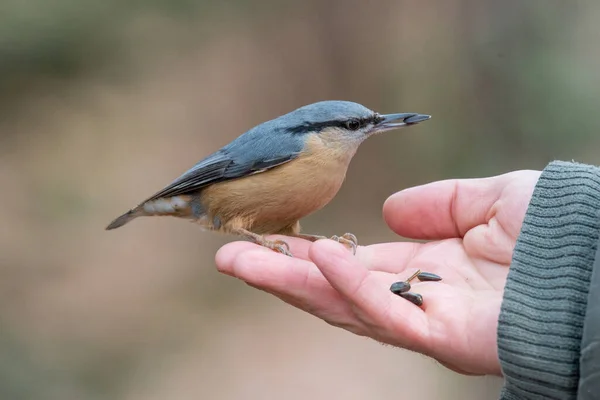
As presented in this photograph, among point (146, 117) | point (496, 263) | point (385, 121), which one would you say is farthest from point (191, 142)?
point (496, 263)

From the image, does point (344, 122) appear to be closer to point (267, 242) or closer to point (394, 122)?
point (394, 122)

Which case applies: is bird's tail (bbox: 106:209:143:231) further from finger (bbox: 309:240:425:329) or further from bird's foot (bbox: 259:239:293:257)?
finger (bbox: 309:240:425:329)

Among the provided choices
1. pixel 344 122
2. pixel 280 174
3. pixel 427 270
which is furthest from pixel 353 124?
pixel 427 270

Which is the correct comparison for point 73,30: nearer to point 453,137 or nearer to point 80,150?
point 80,150

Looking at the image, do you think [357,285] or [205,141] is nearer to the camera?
[357,285]

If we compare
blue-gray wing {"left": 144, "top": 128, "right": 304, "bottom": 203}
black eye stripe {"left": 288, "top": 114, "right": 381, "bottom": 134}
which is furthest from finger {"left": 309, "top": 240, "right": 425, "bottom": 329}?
black eye stripe {"left": 288, "top": 114, "right": 381, "bottom": 134}

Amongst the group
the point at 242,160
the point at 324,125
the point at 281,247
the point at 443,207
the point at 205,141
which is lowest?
the point at 281,247

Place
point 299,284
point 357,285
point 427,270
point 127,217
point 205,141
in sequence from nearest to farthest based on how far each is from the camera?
point 357,285 < point 299,284 < point 427,270 < point 127,217 < point 205,141
